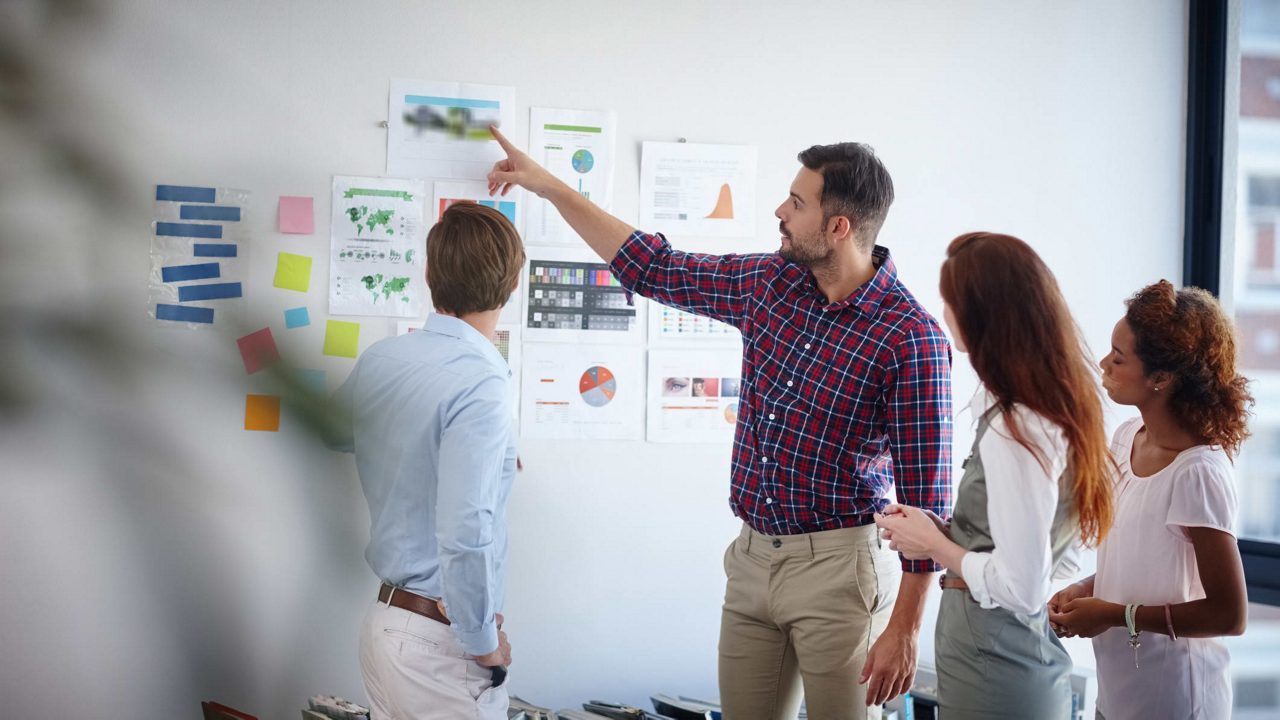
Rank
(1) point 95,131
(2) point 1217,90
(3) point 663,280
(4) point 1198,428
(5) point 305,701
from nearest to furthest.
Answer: (1) point 95,131 → (4) point 1198,428 → (3) point 663,280 → (5) point 305,701 → (2) point 1217,90

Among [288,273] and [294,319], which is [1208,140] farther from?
[294,319]

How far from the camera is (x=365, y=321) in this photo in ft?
7.44

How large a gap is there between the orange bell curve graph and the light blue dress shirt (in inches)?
42.9

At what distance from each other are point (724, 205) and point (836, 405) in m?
0.90

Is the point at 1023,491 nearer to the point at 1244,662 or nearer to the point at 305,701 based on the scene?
the point at 305,701

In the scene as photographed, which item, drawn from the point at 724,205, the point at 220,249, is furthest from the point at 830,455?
the point at 220,249

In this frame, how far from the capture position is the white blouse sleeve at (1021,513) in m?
1.33

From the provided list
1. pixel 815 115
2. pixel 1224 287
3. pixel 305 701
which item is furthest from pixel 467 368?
pixel 1224 287

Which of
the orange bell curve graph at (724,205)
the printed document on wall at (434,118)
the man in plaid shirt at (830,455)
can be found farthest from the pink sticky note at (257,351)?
the orange bell curve graph at (724,205)

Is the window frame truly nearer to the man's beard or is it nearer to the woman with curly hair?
the woman with curly hair

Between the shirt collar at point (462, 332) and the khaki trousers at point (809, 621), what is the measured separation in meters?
0.65

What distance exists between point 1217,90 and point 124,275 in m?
3.12

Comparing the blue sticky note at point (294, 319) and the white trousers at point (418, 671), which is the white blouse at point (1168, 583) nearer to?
the white trousers at point (418, 671)

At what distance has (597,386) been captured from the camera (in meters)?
2.41
